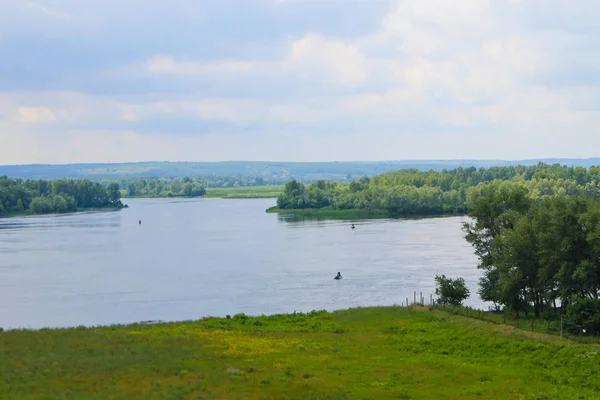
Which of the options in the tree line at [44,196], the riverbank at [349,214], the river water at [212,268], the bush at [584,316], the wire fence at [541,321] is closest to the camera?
the wire fence at [541,321]

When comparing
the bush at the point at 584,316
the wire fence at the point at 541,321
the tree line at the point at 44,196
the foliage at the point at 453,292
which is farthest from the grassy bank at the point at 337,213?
the bush at the point at 584,316

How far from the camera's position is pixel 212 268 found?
78.7 m

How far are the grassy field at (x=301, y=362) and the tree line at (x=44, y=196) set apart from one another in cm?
13892

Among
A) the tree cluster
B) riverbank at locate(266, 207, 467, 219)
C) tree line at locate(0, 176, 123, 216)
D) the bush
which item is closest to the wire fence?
the bush

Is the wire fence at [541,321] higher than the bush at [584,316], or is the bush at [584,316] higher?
the bush at [584,316]

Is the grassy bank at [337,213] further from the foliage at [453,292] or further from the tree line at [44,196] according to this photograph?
the foliage at [453,292]

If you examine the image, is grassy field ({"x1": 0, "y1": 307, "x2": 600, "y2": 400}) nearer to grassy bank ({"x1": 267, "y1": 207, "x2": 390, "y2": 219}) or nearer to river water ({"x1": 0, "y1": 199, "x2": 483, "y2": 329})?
river water ({"x1": 0, "y1": 199, "x2": 483, "y2": 329})

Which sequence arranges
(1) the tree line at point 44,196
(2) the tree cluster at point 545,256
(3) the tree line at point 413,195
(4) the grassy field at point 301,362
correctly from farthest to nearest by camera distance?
1. (1) the tree line at point 44,196
2. (3) the tree line at point 413,195
3. (2) the tree cluster at point 545,256
4. (4) the grassy field at point 301,362

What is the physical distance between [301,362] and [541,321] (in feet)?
59.2

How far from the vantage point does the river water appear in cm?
5634

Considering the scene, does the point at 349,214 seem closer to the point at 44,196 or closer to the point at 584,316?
the point at 44,196

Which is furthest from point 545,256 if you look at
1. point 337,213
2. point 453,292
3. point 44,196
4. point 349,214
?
point 44,196

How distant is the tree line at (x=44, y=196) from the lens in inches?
6693

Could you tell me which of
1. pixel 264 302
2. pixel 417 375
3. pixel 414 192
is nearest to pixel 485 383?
pixel 417 375
